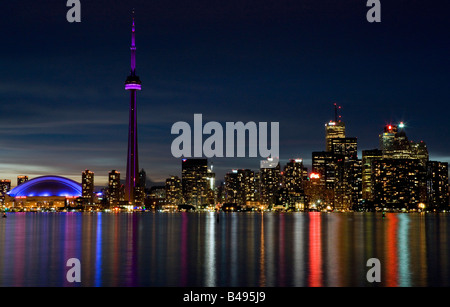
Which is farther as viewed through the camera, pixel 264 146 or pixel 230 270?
pixel 264 146

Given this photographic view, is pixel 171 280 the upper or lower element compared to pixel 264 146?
lower

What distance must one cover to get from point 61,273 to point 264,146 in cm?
2831

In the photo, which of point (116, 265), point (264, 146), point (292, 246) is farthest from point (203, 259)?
point (292, 246)

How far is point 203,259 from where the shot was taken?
61594mm
